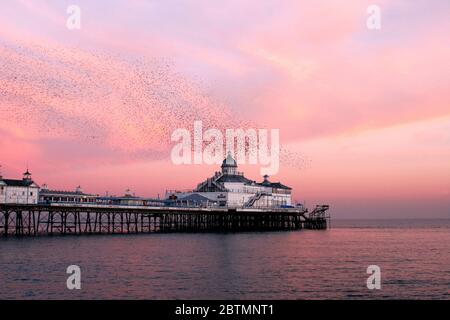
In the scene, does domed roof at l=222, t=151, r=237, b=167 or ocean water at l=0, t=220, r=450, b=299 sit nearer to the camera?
ocean water at l=0, t=220, r=450, b=299

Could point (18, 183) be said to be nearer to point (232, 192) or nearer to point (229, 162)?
point (232, 192)

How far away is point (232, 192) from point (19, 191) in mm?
61593

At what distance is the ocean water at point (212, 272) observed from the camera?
131 ft

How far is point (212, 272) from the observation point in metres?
49.6

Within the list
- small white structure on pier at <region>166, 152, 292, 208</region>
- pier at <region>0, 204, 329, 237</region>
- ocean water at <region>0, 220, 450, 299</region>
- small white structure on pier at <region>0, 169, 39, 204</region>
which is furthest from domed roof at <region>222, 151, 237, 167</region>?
ocean water at <region>0, 220, 450, 299</region>

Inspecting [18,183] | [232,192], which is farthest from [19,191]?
[232,192]

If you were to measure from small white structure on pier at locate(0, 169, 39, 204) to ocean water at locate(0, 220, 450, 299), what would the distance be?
50.6 ft

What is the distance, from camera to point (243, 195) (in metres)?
145

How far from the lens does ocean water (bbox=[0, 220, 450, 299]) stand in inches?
1569

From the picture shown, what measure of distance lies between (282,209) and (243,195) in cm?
1060

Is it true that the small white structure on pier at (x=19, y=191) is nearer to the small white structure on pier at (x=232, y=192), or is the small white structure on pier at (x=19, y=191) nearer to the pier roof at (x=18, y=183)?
the pier roof at (x=18, y=183)

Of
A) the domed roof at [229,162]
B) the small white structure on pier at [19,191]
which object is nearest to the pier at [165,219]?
the small white structure on pier at [19,191]

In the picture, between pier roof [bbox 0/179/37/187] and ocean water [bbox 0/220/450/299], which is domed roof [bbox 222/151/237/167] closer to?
pier roof [bbox 0/179/37/187]
